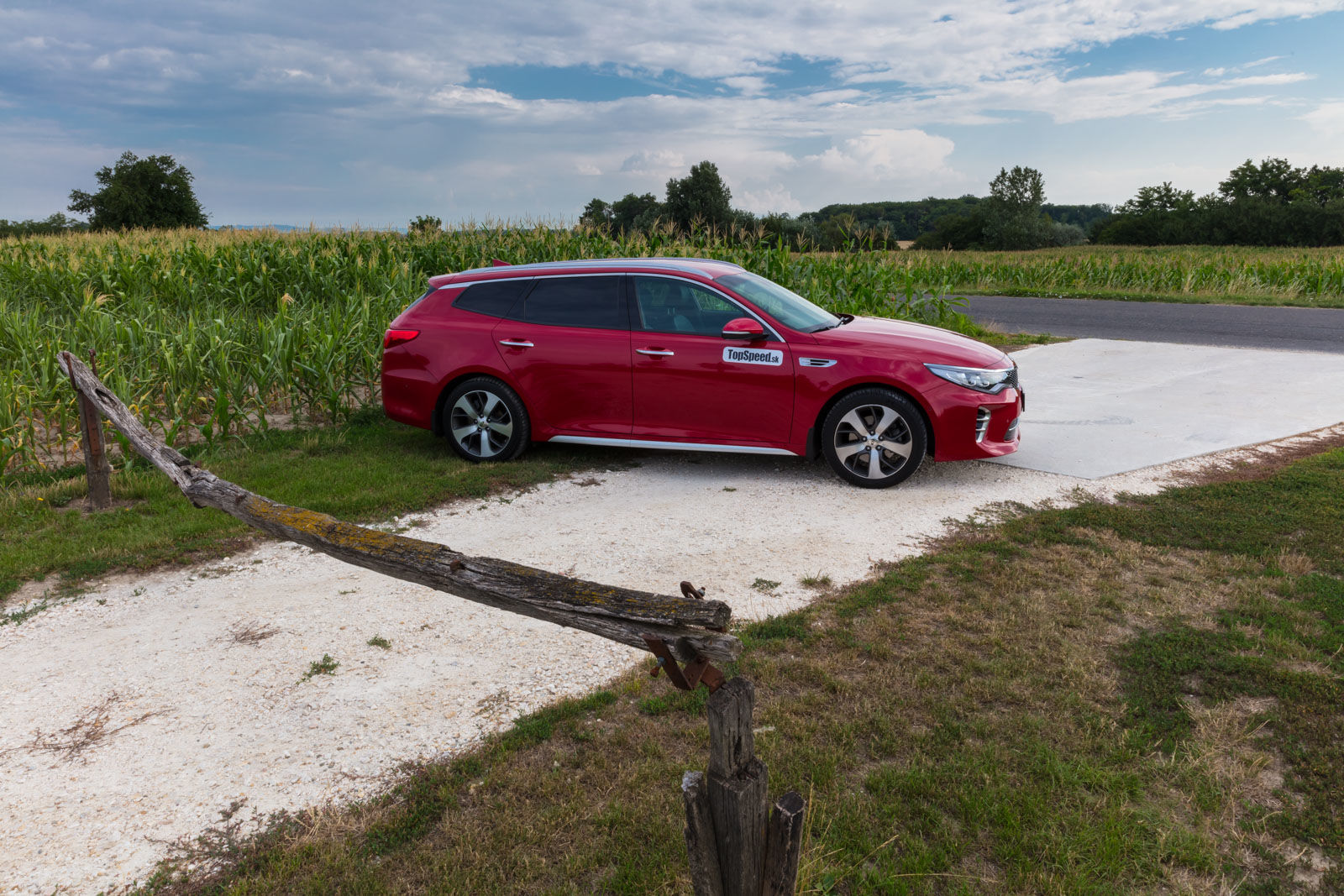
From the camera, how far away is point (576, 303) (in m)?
7.42

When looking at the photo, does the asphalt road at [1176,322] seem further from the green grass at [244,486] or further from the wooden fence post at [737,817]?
the wooden fence post at [737,817]

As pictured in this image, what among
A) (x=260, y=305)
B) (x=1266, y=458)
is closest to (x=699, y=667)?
(x=1266, y=458)

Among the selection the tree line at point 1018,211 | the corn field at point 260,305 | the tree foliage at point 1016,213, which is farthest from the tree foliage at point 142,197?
the tree foliage at point 1016,213

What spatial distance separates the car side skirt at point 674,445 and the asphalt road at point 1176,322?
1033 cm

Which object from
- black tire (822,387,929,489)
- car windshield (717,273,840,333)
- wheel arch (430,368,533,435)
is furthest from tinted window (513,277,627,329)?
black tire (822,387,929,489)

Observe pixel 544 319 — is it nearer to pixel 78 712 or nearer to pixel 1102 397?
pixel 78 712

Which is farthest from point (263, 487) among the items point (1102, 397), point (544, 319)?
point (1102, 397)

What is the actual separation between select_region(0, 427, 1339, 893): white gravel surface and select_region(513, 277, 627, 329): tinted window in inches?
55.3

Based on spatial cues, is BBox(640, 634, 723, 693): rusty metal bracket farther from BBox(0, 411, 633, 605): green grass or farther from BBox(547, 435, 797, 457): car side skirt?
BBox(547, 435, 797, 457): car side skirt

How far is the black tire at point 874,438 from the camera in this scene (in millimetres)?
6758

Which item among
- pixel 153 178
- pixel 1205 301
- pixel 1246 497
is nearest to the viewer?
pixel 1246 497

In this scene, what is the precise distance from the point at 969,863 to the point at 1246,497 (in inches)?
197

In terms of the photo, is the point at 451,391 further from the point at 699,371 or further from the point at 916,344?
the point at 916,344

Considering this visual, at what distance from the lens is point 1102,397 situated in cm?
1021
